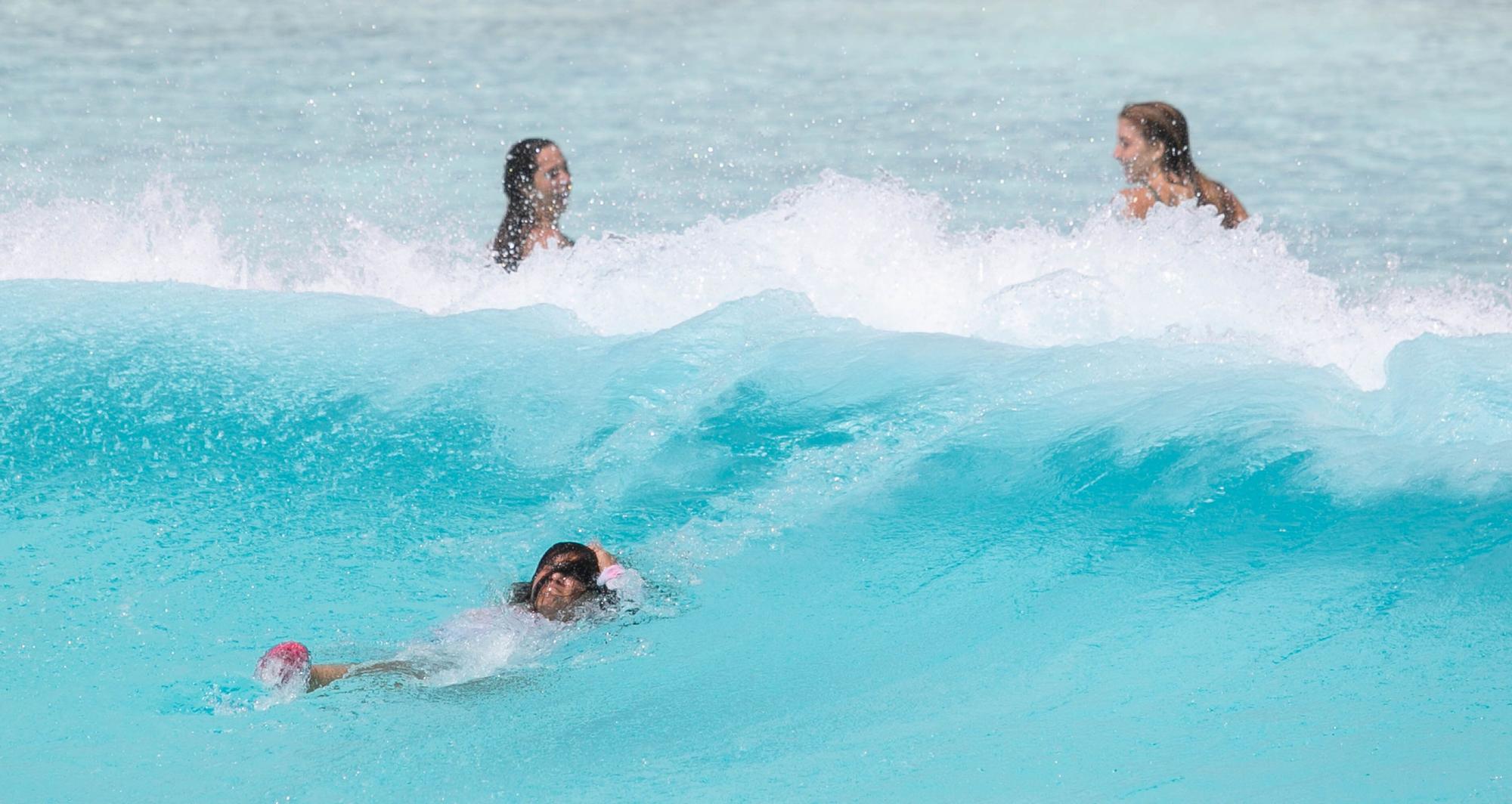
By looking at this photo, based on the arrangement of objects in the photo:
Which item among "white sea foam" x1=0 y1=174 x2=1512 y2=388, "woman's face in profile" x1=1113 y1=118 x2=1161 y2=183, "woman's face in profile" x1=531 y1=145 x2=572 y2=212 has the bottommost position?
"white sea foam" x1=0 y1=174 x2=1512 y2=388

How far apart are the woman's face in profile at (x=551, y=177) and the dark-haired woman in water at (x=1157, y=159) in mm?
2027

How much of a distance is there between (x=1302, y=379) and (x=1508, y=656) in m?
1.46

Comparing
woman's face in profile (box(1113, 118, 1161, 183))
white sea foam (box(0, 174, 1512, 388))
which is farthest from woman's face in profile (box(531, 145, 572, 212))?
woman's face in profile (box(1113, 118, 1161, 183))

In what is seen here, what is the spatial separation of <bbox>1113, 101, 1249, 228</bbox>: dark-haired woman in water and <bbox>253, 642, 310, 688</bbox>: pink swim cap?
3.45 metres

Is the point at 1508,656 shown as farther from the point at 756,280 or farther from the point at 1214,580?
the point at 756,280

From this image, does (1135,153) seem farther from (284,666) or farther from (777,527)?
(284,666)

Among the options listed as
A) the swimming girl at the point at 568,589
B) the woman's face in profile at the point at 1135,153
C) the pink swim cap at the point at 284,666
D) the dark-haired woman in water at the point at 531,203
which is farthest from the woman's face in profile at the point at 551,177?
the pink swim cap at the point at 284,666

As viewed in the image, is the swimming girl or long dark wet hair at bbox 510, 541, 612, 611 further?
long dark wet hair at bbox 510, 541, 612, 611

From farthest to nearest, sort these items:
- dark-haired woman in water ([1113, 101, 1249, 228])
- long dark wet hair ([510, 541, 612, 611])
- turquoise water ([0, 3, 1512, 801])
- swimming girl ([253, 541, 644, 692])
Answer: dark-haired woman in water ([1113, 101, 1249, 228])
long dark wet hair ([510, 541, 612, 611])
swimming girl ([253, 541, 644, 692])
turquoise water ([0, 3, 1512, 801])

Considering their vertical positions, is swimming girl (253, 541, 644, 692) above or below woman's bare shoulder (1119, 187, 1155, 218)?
below

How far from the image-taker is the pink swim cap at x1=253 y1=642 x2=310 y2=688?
138 inches

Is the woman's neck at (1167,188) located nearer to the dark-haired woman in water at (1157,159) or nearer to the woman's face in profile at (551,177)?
the dark-haired woman in water at (1157,159)

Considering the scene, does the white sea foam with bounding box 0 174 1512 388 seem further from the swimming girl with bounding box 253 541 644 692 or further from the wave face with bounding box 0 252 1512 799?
the swimming girl with bounding box 253 541 644 692

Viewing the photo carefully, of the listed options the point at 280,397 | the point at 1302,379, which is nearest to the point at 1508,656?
the point at 1302,379
